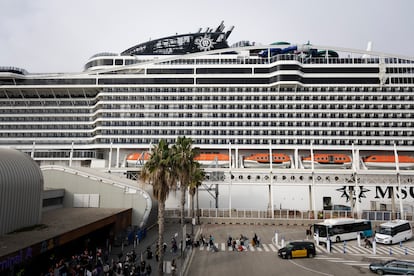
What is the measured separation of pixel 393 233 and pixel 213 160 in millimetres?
32442

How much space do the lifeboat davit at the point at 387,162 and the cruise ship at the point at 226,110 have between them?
0.19m

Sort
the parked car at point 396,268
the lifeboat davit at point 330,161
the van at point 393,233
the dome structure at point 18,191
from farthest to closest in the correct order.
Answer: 1. the lifeboat davit at point 330,161
2. the van at point 393,233
3. the parked car at point 396,268
4. the dome structure at point 18,191

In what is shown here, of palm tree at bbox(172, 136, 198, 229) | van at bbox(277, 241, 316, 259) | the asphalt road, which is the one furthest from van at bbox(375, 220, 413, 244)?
palm tree at bbox(172, 136, 198, 229)

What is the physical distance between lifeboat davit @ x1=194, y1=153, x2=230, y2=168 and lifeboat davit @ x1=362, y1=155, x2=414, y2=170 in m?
27.1

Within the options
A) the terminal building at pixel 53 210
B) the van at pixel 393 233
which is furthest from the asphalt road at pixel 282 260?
the terminal building at pixel 53 210

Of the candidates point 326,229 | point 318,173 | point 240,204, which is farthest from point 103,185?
point 318,173

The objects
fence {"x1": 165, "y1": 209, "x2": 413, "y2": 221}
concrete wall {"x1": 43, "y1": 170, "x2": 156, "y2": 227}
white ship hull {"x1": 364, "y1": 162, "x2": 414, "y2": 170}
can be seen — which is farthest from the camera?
white ship hull {"x1": 364, "y1": 162, "x2": 414, "y2": 170}

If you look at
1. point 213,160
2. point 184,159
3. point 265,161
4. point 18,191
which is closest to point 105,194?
point 18,191

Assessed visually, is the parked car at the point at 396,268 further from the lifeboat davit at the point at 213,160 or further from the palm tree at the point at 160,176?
the lifeboat davit at the point at 213,160

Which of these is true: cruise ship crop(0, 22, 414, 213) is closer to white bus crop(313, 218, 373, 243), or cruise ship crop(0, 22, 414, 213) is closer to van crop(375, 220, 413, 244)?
white bus crop(313, 218, 373, 243)

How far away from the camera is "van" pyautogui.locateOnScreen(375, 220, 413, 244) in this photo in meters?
30.1

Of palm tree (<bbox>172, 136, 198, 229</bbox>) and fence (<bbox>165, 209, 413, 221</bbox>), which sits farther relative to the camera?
fence (<bbox>165, 209, 413, 221</bbox>)

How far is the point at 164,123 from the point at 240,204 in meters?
22.6

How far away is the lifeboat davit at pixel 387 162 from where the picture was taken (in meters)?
55.6
